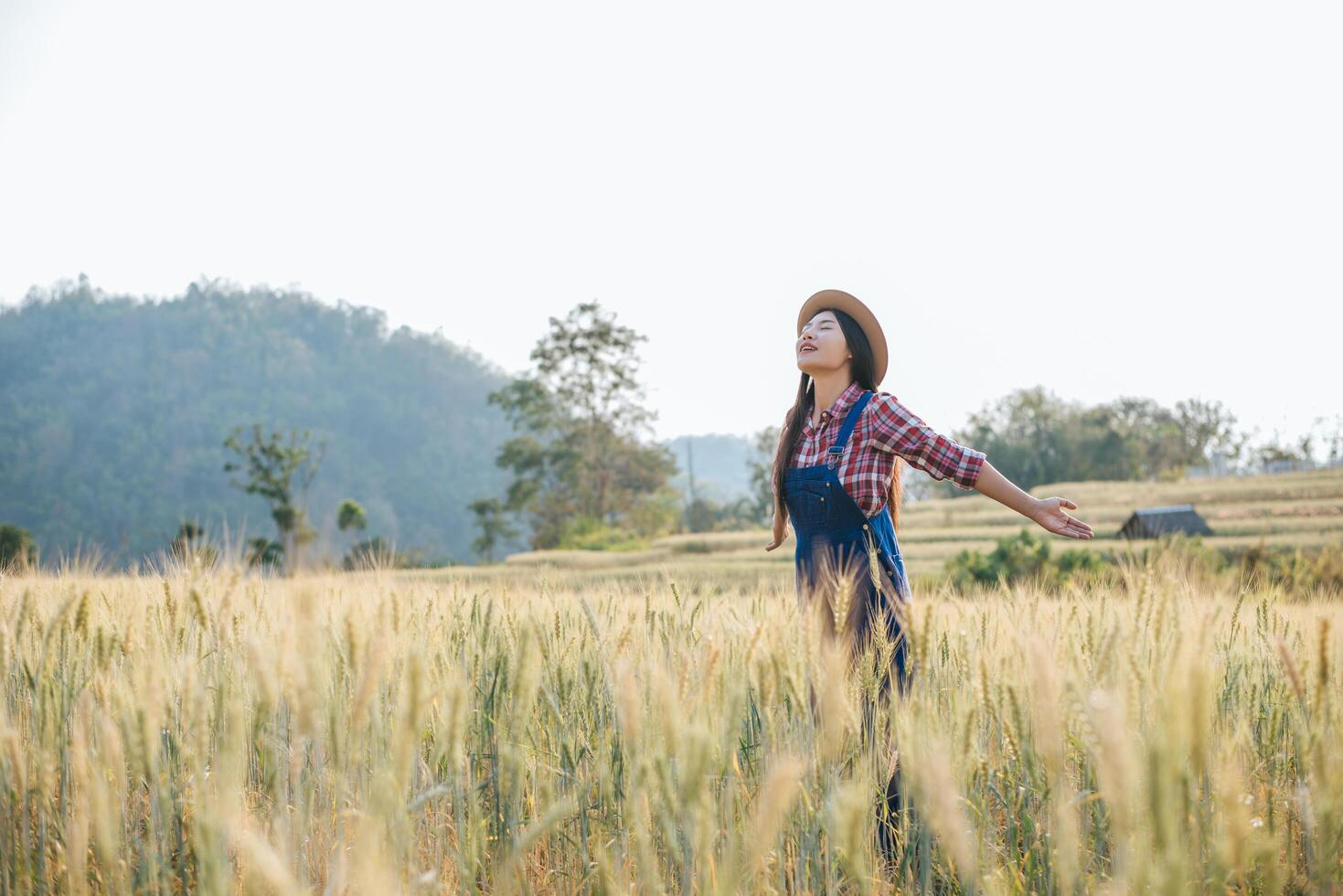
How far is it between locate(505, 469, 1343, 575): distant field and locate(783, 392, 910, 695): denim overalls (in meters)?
8.15

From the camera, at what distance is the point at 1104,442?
37.2m

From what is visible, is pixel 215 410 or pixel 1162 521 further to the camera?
pixel 215 410

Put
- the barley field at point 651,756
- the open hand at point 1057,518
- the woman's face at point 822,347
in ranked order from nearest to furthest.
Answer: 1. the barley field at point 651,756
2. the open hand at point 1057,518
3. the woman's face at point 822,347

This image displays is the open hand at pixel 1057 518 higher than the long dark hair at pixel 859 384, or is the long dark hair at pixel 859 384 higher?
the long dark hair at pixel 859 384

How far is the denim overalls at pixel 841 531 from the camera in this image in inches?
102

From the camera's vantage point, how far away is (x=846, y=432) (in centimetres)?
284

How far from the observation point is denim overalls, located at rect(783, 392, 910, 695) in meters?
2.58

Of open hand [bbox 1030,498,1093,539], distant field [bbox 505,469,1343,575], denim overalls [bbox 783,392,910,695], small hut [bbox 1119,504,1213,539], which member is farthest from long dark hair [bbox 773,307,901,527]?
small hut [bbox 1119,504,1213,539]

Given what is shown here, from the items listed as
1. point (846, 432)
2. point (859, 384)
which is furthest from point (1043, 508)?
point (859, 384)

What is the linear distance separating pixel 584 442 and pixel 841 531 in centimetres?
3349

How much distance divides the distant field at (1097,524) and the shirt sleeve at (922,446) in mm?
8218

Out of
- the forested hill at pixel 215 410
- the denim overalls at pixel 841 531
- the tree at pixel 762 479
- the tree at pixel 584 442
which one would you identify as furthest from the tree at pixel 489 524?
the denim overalls at pixel 841 531

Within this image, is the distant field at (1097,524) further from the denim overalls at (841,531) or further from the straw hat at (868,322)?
the denim overalls at (841,531)

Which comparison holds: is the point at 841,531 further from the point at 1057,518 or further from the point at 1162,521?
the point at 1162,521
